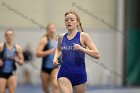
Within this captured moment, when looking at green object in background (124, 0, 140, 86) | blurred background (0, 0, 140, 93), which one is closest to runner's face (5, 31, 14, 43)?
blurred background (0, 0, 140, 93)

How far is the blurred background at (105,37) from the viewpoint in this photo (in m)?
18.3

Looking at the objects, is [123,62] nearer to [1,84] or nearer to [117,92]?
[117,92]

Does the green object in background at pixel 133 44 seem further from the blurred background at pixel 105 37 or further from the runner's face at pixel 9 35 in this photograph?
the runner's face at pixel 9 35

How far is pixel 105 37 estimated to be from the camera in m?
18.9

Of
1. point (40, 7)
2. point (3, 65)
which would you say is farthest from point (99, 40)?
point (3, 65)

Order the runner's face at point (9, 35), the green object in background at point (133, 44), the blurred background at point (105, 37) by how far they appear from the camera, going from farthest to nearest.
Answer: the green object in background at point (133, 44) < the blurred background at point (105, 37) < the runner's face at point (9, 35)

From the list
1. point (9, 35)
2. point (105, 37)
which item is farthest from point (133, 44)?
point (9, 35)

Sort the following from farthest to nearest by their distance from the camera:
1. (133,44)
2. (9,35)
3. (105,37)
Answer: (105,37) < (133,44) < (9,35)

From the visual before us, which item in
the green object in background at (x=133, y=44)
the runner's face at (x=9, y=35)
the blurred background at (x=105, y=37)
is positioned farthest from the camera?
the green object in background at (x=133, y=44)

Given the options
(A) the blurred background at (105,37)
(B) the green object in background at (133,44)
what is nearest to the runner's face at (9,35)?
(A) the blurred background at (105,37)

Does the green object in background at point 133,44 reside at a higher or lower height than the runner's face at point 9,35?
lower

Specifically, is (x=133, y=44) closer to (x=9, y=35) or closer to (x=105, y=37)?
(x=105, y=37)

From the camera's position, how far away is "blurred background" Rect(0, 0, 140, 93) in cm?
1828

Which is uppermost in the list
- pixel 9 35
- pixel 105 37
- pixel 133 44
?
pixel 9 35
